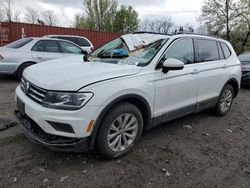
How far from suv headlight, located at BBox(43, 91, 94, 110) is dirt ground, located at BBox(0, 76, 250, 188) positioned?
829 mm

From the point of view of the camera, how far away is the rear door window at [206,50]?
13.4ft

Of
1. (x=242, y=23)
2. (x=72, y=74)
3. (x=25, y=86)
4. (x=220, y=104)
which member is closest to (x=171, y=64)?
(x=72, y=74)

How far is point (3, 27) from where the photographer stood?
1199 centimetres

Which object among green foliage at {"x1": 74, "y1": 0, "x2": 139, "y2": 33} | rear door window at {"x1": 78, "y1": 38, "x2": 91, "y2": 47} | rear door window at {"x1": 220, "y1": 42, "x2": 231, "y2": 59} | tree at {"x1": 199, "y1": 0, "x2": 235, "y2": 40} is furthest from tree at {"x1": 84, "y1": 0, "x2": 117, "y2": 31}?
rear door window at {"x1": 220, "y1": 42, "x2": 231, "y2": 59}

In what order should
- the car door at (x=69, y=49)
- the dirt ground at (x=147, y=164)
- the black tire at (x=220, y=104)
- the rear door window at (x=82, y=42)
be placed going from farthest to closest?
the rear door window at (x=82, y=42) < the car door at (x=69, y=49) < the black tire at (x=220, y=104) < the dirt ground at (x=147, y=164)

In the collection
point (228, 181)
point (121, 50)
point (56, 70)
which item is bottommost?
point (228, 181)

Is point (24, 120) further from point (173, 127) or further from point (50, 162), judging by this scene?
point (173, 127)

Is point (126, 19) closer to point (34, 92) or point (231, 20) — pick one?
point (231, 20)

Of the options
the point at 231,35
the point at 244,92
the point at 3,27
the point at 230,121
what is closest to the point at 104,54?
the point at 230,121

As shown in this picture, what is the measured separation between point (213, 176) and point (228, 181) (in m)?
0.17

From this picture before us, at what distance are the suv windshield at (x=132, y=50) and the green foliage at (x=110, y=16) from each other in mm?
33591

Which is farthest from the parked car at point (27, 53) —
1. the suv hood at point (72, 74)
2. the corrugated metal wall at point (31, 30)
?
the corrugated metal wall at point (31, 30)

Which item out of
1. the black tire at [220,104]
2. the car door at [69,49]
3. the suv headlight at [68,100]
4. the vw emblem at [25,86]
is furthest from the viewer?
the car door at [69,49]

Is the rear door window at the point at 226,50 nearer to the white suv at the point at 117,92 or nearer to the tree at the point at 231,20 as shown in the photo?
the white suv at the point at 117,92
